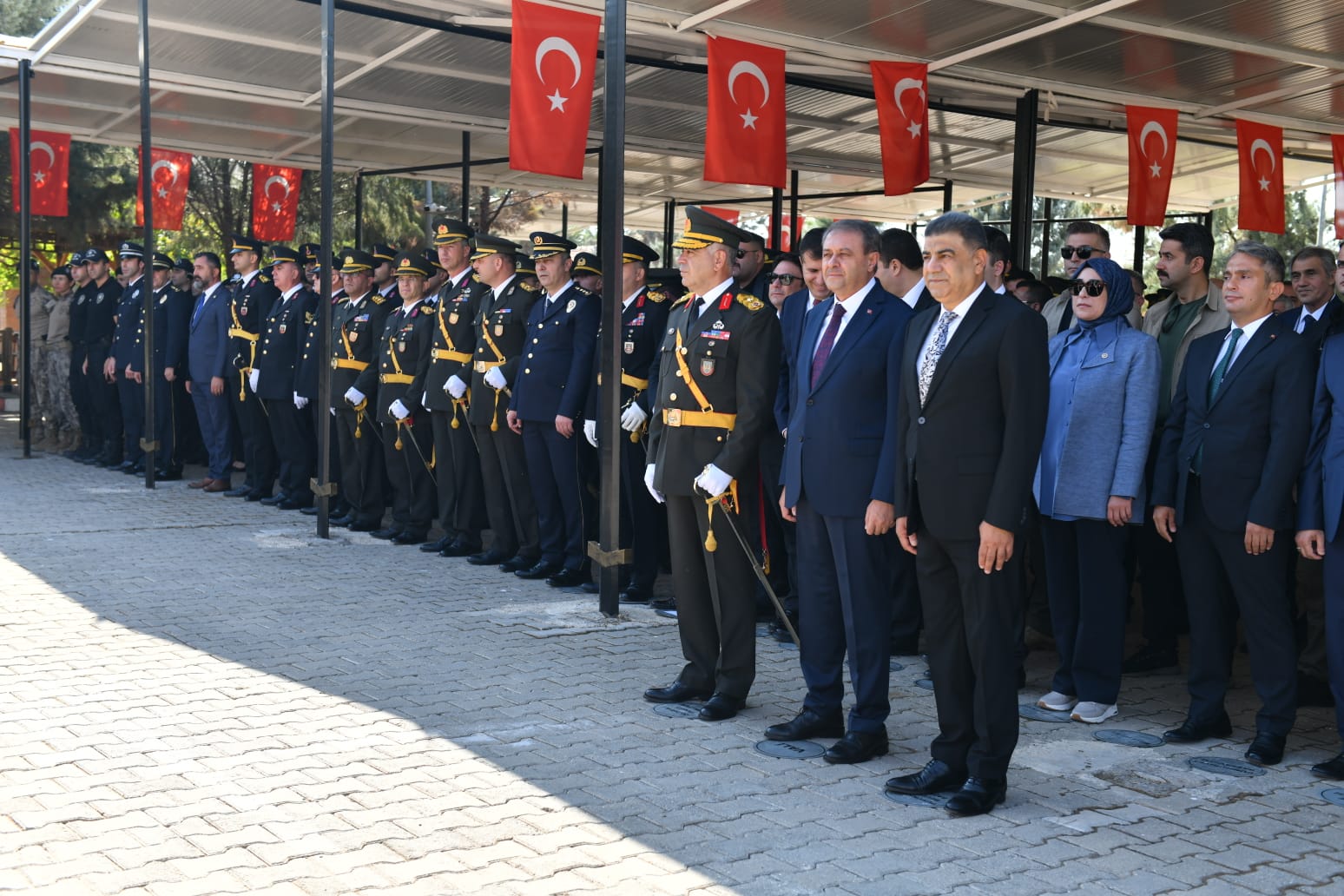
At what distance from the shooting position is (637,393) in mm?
7219

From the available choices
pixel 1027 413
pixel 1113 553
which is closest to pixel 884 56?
pixel 1113 553

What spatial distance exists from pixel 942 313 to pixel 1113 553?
1.47 m

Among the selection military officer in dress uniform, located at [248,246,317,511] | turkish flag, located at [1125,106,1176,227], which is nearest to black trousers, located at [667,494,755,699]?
military officer in dress uniform, located at [248,246,317,511]

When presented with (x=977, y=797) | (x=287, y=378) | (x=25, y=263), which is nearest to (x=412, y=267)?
(x=287, y=378)

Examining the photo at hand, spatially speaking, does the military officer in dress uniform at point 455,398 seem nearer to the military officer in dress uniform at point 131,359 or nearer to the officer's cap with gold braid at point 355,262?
the officer's cap with gold braid at point 355,262

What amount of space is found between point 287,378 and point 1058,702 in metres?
6.62

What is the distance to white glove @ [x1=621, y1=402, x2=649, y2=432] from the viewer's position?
7.00 meters

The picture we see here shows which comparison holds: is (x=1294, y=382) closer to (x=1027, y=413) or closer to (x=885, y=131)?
(x=1027, y=413)

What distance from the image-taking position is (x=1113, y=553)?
4.99 m

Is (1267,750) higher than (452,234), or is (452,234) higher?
(452,234)

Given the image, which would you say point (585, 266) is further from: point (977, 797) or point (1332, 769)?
point (1332, 769)

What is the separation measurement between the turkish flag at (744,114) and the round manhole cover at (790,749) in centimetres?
496

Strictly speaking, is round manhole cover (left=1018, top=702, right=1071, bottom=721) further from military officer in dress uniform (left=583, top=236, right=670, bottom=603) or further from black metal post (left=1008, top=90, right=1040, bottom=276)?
black metal post (left=1008, top=90, right=1040, bottom=276)

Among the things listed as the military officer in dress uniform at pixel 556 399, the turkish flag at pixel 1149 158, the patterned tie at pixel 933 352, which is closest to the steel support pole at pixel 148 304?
the military officer in dress uniform at pixel 556 399
